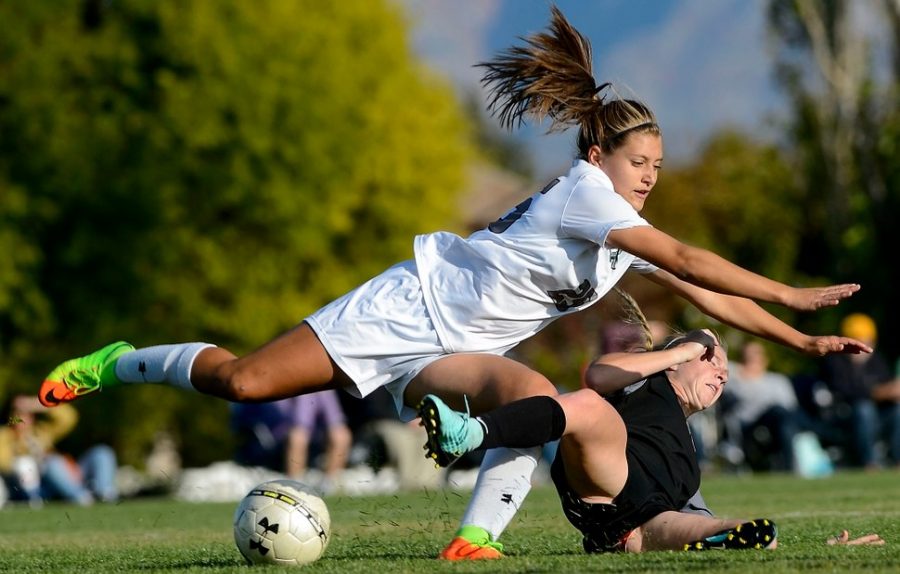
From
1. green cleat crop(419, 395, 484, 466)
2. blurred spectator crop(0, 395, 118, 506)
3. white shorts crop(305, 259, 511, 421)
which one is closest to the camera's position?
green cleat crop(419, 395, 484, 466)

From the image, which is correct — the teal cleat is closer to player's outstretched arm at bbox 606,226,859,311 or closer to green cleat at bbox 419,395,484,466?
player's outstretched arm at bbox 606,226,859,311

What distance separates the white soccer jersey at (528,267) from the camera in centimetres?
557

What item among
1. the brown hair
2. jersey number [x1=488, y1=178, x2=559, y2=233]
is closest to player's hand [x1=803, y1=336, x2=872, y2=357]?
the brown hair

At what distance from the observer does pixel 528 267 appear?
5578 mm

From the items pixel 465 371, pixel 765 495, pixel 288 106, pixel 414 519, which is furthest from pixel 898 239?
pixel 465 371

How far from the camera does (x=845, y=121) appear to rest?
31.0 m

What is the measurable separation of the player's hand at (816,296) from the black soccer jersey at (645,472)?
101 cm

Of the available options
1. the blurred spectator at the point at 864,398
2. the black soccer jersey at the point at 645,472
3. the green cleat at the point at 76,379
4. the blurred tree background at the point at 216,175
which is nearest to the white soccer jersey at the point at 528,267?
the black soccer jersey at the point at 645,472

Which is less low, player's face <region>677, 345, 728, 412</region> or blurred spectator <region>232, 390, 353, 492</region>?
player's face <region>677, 345, 728, 412</region>

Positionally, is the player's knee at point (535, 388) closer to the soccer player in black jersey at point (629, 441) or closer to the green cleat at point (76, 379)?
the soccer player in black jersey at point (629, 441)

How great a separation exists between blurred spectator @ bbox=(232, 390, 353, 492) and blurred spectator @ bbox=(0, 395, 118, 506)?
5.11ft

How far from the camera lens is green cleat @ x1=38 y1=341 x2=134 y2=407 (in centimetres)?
641

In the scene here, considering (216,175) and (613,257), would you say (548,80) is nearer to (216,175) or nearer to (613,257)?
(613,257)

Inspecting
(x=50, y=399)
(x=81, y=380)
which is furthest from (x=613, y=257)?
(x=50, y=399)
